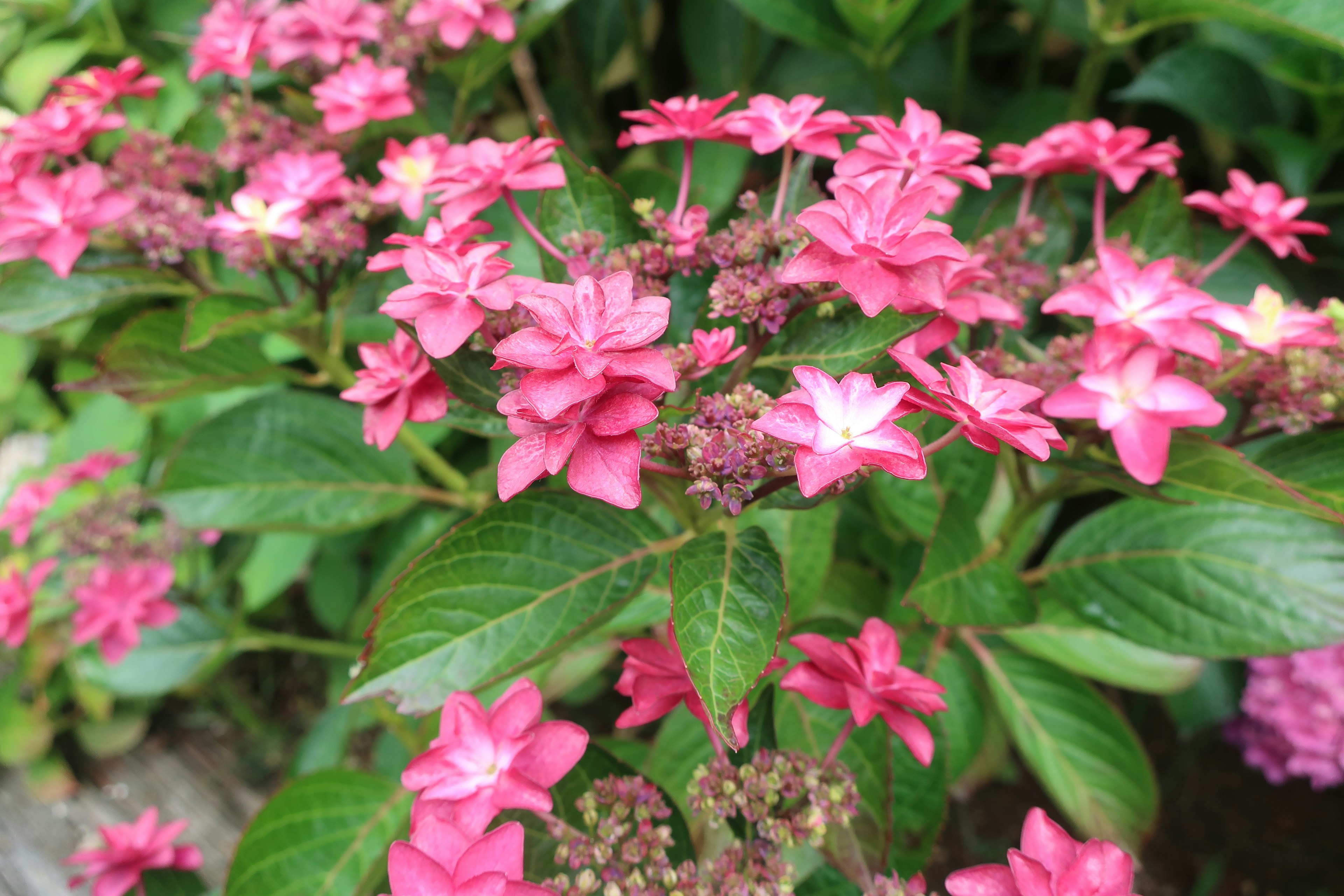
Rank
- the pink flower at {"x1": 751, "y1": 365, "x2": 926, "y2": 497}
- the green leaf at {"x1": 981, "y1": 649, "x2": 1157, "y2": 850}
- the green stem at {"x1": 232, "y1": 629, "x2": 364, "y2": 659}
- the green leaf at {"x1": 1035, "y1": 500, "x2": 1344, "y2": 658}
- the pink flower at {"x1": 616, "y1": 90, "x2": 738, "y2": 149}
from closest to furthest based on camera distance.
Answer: the pink flower at {"x1": 751, "y1": 365, "x2": 926, "y2": 497} → the pink flower at {"x1": 616, "y1": 90, "x2": 738, "y2": 149} → the green leaf at {"x1": 1035, "y1": 500, "x2": 1344, "y2": 658} → the green leaf at {"x1": 981, "y1": 649, "x2": 1157, "y2": 850} → the green stem at {"x1": 232, "y1": 629, "x2": 364, "y2": 659}

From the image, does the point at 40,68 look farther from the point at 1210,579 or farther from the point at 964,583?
the point at 1210,579

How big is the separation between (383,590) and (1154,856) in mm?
1261

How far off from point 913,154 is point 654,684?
450 millimetres

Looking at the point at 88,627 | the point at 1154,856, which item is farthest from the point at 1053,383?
the point at 88,627

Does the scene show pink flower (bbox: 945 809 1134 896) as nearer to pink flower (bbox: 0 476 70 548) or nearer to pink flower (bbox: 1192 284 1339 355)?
pink flower (bbox: 1192 284 1339 355)

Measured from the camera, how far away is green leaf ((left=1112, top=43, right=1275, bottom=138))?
1145 millimetres

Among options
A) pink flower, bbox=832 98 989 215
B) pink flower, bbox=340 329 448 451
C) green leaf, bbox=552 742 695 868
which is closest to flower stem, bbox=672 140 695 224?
pink flower, bbox=832 98 989 215

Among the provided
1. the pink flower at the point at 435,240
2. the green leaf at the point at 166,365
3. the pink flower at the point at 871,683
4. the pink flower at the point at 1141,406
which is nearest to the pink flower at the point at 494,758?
the pink flower at the point at 871,683

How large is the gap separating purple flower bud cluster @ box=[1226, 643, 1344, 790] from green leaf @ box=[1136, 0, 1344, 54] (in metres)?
0.78

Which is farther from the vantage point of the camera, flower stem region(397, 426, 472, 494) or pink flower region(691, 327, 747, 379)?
flower stem region(397, 426, 472, 494)

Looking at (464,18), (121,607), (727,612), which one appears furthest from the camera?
(121,607)

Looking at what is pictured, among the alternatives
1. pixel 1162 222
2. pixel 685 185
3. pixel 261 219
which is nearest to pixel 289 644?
pixel 261 219

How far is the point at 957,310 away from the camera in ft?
2.03

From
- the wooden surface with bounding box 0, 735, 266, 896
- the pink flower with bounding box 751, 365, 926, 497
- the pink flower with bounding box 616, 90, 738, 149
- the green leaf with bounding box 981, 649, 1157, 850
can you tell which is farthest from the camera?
the wooden surface with bounding box 0, 735, 266, 896
